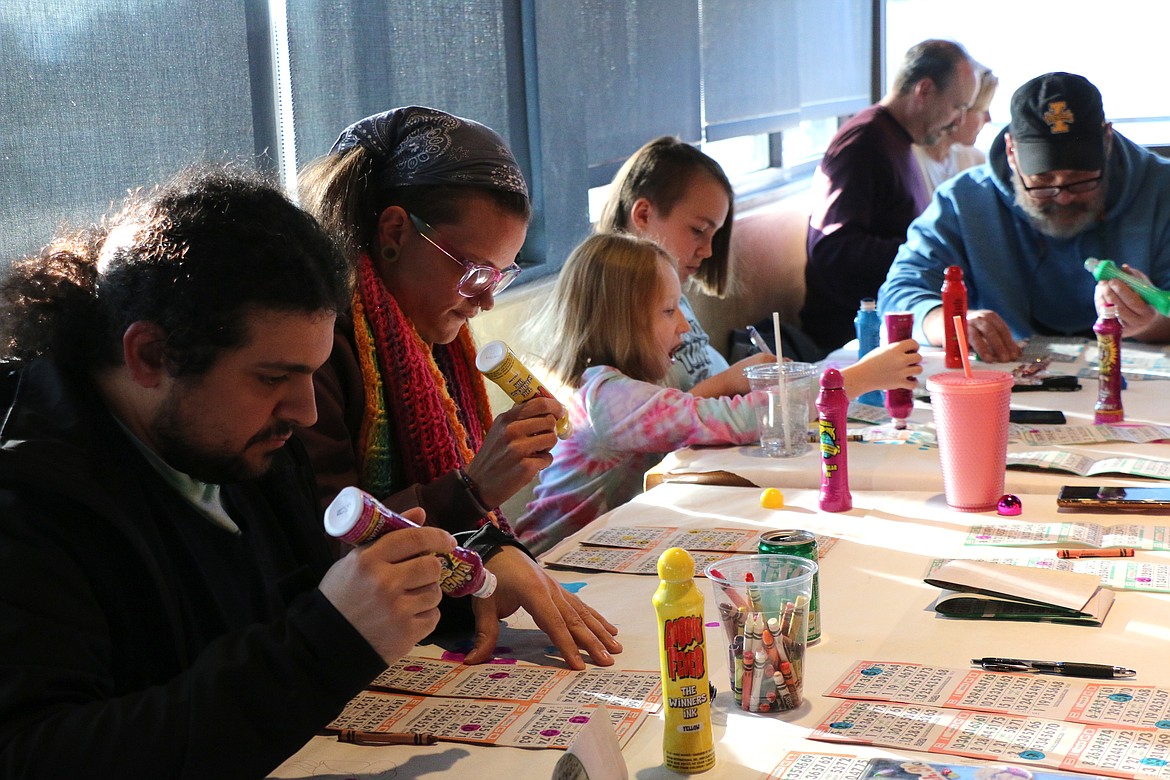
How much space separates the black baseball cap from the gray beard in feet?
0.39

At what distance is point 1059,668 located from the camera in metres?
1.27

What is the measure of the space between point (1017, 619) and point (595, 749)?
26.3 inches

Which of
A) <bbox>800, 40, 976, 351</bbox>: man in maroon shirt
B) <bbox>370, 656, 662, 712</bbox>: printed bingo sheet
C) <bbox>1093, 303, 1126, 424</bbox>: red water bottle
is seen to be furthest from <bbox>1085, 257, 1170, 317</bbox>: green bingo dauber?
<bbox>370, 656, 662, 712</bbox>: printed bingo sheet

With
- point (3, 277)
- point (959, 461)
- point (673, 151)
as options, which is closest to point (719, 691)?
point (959, 461)

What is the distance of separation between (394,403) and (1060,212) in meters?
2.09

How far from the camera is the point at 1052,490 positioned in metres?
1.96

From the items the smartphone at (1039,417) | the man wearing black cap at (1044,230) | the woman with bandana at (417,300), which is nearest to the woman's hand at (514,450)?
the woman with bandana at (417,300)

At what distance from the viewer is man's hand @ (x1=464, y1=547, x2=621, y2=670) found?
4.61ft

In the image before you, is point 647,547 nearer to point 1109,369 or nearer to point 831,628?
point 831,628

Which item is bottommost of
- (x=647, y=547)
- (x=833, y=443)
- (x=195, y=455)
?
(x=647, y=547)

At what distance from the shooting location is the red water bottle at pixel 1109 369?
90.9 inches

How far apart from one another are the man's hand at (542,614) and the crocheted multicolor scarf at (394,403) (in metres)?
0.41

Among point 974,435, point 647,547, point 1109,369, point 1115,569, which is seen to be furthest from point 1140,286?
point 647,547

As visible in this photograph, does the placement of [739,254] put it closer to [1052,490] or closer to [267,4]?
[267,4]
